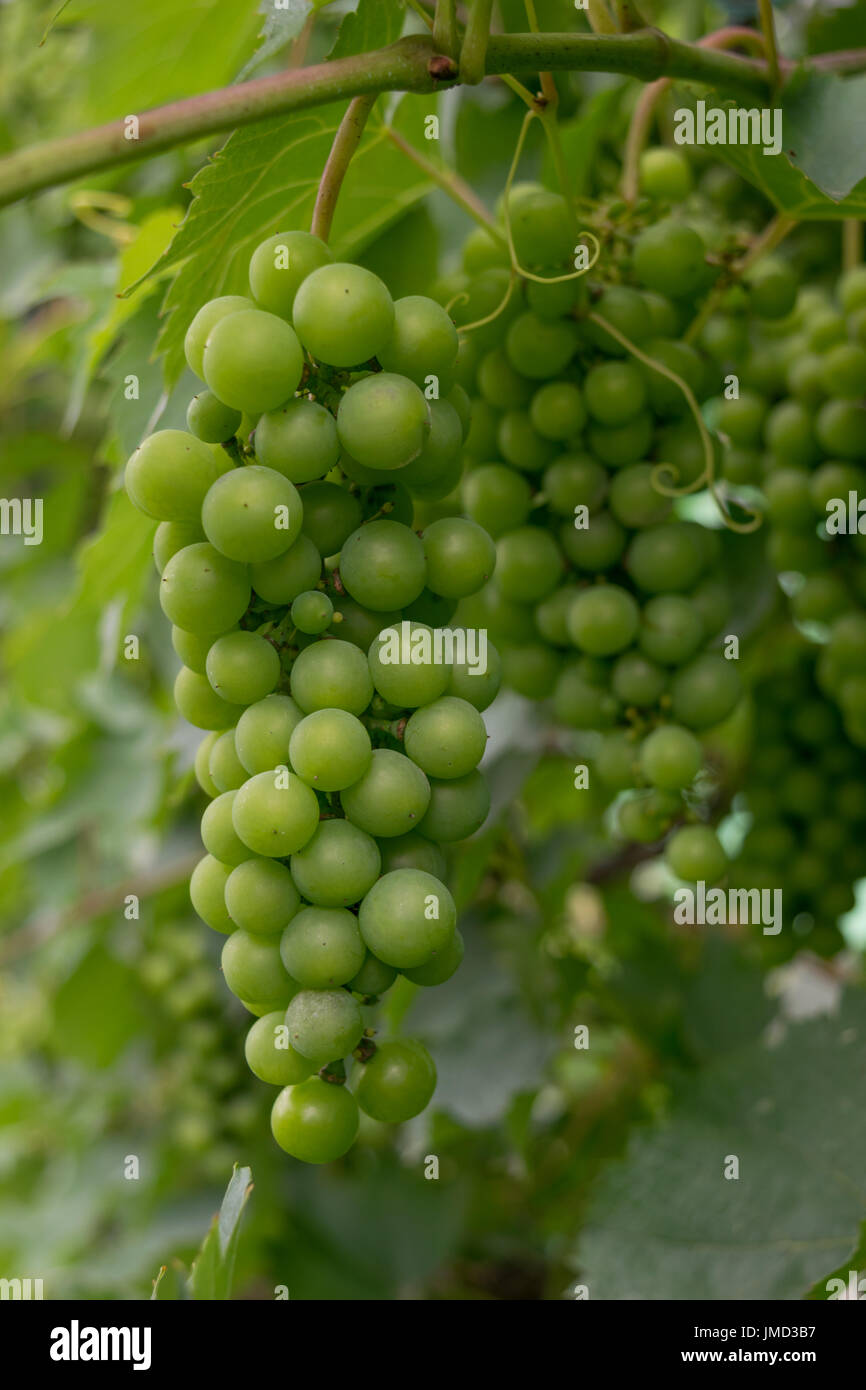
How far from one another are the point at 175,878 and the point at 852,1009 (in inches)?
30.7

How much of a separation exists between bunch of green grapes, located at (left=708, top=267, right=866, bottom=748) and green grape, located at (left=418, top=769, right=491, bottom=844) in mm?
438

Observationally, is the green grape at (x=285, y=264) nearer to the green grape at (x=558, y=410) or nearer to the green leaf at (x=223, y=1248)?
the green grape at (x=558, y=410)

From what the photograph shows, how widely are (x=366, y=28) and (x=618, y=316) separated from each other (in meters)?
0.23

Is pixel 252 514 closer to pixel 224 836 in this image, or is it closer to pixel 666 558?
pixel 224 836

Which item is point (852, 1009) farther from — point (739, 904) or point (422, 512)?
point (422, 512)

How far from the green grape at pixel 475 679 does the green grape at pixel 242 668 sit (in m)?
0.09

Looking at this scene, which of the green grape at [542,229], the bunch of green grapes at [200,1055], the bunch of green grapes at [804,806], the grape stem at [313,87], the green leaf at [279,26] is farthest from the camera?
the bunch of green grapes at [200,1055]

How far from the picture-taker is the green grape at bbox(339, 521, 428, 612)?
0.57m

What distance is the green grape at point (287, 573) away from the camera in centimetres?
57

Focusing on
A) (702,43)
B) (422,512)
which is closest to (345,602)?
(422,512)

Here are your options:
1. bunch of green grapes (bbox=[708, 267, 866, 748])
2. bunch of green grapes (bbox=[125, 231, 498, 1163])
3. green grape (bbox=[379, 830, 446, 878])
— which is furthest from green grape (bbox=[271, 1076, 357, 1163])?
bunch of green grapes (bbox=[708, 267, 866, 748])

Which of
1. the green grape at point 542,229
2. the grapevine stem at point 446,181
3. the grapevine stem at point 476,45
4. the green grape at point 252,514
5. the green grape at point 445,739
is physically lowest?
the green grape at point 445,739

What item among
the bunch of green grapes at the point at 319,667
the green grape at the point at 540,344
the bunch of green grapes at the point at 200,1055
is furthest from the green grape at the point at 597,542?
the bunch of green grapes at the point at 200,1055

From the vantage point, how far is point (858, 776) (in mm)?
1054
